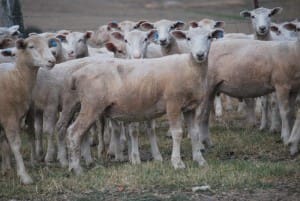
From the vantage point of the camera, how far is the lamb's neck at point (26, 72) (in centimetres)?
984

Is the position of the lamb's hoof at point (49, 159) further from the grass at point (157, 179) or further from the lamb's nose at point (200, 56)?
the lamb's nose at point (200, 56)

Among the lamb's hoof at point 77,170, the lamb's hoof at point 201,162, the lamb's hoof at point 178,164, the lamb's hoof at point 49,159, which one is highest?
the lamb's hoof at point 178,164

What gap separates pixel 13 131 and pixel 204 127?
3.55m

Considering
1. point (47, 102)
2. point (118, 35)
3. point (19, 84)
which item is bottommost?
point (47, 102)

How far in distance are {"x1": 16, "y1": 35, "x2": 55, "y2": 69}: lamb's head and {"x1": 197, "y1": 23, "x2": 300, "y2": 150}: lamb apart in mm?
2774

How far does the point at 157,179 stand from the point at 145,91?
1452mm

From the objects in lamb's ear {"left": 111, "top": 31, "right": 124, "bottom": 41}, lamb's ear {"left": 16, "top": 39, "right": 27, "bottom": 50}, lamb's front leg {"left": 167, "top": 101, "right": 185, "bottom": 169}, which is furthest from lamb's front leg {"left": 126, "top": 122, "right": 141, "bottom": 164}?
lamb's ear {"left": 111, "top": 31, "right": 124, "bottom": 41}

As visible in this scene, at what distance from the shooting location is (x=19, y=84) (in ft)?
32.0

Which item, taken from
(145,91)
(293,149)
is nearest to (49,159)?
(145,91)

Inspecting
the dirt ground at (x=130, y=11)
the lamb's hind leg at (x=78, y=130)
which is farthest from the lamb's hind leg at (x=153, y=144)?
the dirt ground at (x=130, y=11)

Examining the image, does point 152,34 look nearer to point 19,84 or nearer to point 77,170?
point 19,84

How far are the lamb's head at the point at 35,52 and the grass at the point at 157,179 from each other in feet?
4.76

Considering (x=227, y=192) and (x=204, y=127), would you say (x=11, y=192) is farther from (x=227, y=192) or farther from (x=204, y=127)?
(x=204, y=127)

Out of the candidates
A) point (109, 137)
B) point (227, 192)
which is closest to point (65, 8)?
point (109, 137)
